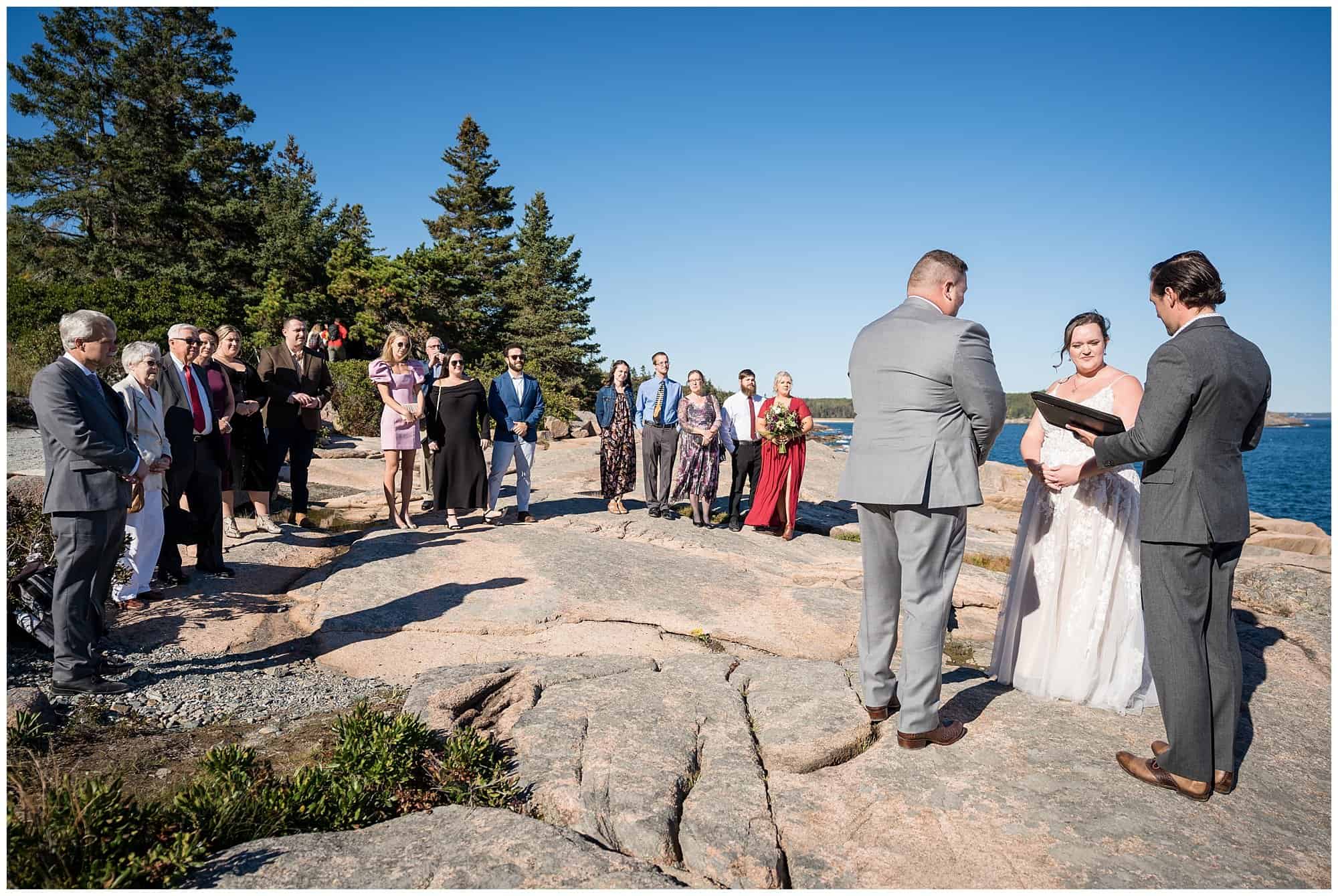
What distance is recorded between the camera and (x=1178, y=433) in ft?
10.5

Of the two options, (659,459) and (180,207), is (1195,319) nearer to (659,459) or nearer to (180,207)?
(659,459)

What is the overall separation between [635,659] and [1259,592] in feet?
19.0

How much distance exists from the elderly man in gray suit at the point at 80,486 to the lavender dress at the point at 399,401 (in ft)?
13.4

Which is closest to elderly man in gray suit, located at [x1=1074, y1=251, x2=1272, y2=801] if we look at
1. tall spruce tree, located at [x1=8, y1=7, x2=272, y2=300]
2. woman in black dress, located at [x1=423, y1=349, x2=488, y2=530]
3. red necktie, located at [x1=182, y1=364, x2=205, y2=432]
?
red necktie, located at [x1=182, y1=364, x2=205, y2=432]

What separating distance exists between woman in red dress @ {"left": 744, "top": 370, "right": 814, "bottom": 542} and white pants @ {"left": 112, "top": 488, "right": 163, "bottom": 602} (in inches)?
271

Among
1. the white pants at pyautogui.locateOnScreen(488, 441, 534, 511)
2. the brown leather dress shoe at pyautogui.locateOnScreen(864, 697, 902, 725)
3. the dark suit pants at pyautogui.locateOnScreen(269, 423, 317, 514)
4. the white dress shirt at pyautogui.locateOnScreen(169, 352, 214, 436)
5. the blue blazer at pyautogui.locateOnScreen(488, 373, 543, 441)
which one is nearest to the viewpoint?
the brown leather dress shoe at pyautogui.locateOnScreen(864, 697, 902, 725)

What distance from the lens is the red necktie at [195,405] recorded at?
6.62 meters

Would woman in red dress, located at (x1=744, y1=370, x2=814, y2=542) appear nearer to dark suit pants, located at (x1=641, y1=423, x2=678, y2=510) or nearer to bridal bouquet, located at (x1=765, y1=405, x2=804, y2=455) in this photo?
bridal bouquet, located at (x1=765, y1=405, x2=804, y2=455)

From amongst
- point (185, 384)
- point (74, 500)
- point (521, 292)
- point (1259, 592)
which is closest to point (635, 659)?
point (74, 500)

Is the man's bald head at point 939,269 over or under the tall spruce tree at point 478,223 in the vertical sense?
under

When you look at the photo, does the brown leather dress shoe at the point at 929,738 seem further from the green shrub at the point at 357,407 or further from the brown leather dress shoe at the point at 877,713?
the green shrub at the point at 357,407

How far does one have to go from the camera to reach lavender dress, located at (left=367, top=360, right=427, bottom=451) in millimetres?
8500

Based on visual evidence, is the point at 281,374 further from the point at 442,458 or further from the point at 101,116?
the point at 101,116

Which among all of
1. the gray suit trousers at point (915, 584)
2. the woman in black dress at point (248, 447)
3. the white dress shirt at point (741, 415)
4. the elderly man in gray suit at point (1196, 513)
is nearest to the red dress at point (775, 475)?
the white dress shirt at point (741, 415)
